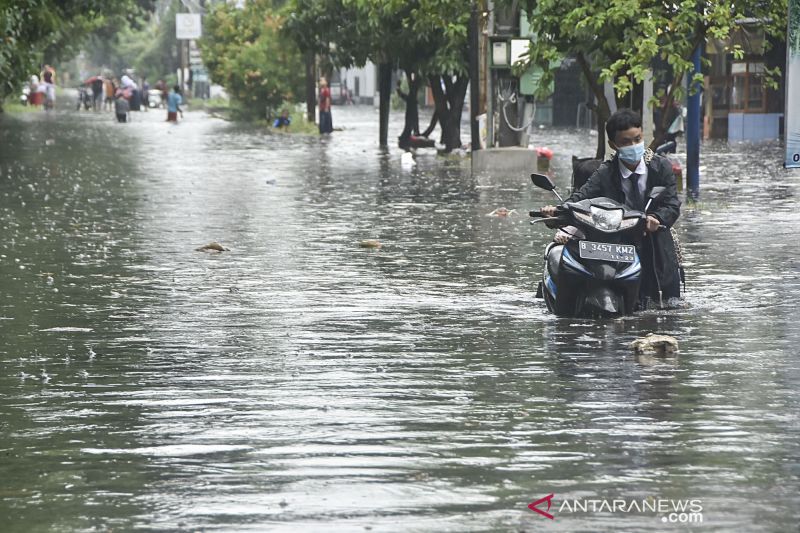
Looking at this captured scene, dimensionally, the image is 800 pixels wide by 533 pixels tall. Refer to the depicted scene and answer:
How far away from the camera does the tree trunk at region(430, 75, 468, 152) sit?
3784 cm

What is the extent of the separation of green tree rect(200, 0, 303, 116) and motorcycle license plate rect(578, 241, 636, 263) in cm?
4237

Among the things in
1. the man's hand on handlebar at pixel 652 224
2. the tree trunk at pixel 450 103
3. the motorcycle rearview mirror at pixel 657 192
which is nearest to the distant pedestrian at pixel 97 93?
the tree trunk at pixel 450 103

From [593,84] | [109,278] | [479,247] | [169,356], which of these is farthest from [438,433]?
[593,84]

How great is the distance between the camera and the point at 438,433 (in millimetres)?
7883

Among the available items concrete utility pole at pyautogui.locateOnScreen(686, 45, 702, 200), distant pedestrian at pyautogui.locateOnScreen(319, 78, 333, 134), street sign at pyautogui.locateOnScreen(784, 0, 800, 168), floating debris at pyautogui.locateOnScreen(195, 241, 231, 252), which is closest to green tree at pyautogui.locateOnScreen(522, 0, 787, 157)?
concrete utility pole at pyautogui.locateOnScreen(686, 45, 702, 200)

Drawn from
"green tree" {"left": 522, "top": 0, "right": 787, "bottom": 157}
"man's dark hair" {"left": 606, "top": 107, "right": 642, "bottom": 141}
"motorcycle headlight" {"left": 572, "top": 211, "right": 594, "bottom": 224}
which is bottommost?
"motorcycle headlight" {"left": 572, "top": 211, "right": 594, "bottom": 224}

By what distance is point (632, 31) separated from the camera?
20.9 metres

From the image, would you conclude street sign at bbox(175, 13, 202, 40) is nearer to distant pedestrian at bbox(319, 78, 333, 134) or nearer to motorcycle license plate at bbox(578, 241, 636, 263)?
distant pedestrian at bbox(319, 78, 333, 134)

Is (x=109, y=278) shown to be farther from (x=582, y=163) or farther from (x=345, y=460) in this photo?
(x=345, y=460)

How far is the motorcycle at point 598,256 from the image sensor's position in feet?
37.8

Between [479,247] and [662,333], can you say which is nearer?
[662,333]

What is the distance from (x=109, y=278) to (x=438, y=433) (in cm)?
733

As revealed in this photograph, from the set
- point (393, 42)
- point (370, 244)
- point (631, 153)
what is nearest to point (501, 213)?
point (370, 244)

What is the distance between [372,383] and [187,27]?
3734 inches
